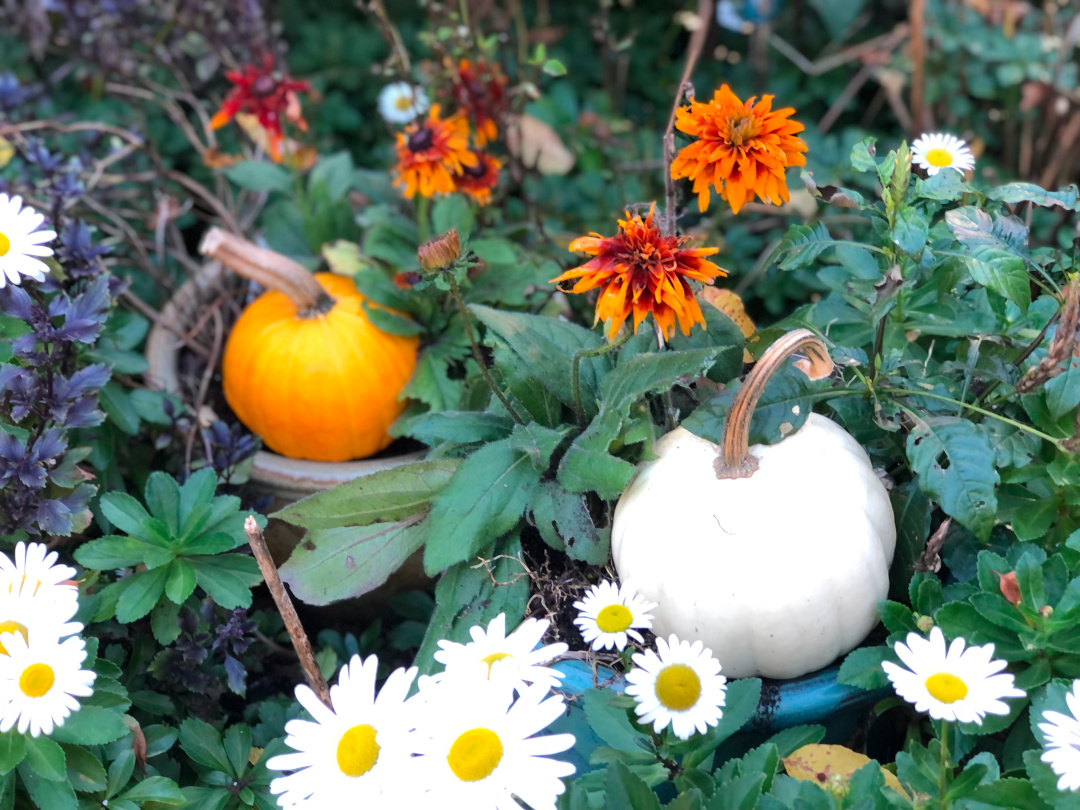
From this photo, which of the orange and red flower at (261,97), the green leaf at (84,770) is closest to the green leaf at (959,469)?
the green leaf at (84,770)

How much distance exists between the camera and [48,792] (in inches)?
32.4

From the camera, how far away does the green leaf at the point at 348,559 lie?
40.6 inches

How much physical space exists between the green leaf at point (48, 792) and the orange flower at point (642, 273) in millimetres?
597

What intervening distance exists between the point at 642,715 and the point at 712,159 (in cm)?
48

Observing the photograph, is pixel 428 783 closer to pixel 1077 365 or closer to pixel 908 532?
pixel 908 532

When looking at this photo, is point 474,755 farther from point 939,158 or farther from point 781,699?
point 939,158

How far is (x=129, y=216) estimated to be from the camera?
1791 mm

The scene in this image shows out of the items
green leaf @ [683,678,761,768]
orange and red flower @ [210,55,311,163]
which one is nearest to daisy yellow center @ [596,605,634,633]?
green leaf @ [683,678,761,768]

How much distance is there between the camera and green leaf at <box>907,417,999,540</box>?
86cm

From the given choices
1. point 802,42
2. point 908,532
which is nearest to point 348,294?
point 908,532

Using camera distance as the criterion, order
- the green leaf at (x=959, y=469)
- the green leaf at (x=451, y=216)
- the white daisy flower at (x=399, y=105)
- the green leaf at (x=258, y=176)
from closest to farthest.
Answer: the green leaf at (x=959, y=469) < the green leaf at (x=451, y=216) < the green leaf at (x=258, y=176) < the white daisy flower at (x=399, y=105)

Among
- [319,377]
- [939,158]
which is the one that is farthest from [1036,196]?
[319,377]

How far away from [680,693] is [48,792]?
1.75ft

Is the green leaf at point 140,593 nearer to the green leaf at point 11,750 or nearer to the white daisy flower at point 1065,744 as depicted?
the green leaf at point 11,750
